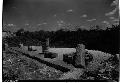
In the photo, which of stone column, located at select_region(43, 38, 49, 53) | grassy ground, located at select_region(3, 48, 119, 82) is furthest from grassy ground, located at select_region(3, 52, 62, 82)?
stone column, located at select_region(43, 38, 49, 53)

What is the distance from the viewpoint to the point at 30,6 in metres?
2.90

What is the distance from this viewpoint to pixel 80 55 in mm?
2852

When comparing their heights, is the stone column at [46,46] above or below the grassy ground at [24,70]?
above

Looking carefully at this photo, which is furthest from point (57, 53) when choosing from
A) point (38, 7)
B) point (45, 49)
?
point (38, 7)

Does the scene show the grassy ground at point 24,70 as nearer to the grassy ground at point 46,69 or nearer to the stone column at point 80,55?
the grassy ground at point 46,69

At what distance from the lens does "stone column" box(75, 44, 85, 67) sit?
2.84 meters

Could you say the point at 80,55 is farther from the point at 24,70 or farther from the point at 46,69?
the point at 24,70

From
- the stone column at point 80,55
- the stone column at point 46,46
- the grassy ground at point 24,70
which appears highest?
the stone column at point 46,46

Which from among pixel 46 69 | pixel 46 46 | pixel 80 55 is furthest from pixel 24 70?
pixel 80 55

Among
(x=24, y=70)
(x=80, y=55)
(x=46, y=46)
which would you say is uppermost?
(x=46, y=46)

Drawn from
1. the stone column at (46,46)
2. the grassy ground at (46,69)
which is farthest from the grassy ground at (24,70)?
the stone column at (46,46)

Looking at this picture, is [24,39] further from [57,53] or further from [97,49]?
[97,49]

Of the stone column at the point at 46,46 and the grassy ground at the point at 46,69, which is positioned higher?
the stone column at the point at 46,46

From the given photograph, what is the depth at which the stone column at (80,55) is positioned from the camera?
2.84 m
